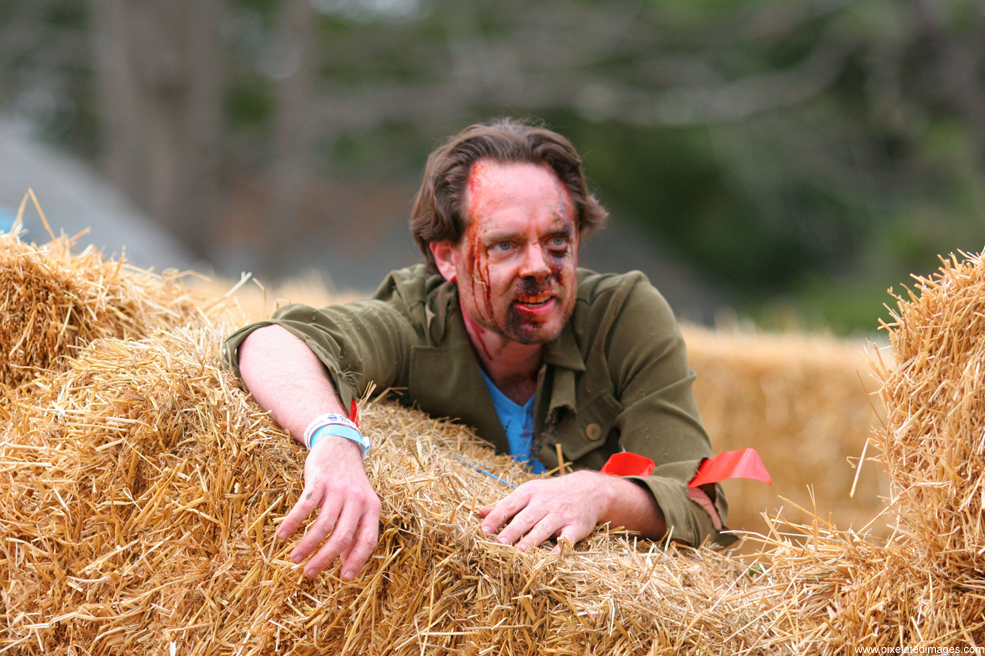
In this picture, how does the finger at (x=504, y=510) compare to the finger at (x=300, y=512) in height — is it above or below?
below

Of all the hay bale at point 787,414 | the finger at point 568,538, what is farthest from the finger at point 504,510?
the hay bale at point 787,414

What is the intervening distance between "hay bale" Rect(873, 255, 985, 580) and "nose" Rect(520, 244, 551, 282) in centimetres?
92

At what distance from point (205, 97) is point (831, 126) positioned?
1013 centimetres

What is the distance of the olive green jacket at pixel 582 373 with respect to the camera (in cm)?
229

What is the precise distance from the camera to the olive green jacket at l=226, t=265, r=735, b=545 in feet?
7.52

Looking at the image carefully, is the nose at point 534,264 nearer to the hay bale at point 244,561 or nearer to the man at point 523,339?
the man at point 523,339

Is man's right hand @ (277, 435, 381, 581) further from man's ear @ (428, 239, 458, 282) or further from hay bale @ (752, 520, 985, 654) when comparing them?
man's ear @ (428, 239, 458, 282)

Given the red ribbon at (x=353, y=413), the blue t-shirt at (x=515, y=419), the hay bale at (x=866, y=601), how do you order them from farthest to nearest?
the blue t-shirt at (x=515, y=419) < the red ribbon at (x=353, y=413) < the hay bale at (x=866, y=601)

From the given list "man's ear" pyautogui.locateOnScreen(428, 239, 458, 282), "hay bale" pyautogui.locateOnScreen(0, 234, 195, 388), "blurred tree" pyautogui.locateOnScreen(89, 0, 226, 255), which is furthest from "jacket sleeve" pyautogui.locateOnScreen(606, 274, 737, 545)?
"blurred tree" pyautogui.locateOnScreen(89, 0, 226, 255)

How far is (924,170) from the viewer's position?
1300 centimetres

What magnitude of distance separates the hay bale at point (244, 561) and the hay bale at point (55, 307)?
0.24 m

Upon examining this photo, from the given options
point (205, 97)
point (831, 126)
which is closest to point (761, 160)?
point (831, 126)

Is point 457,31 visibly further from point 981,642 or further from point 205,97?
point 981,642

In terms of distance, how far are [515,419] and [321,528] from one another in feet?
3.47
